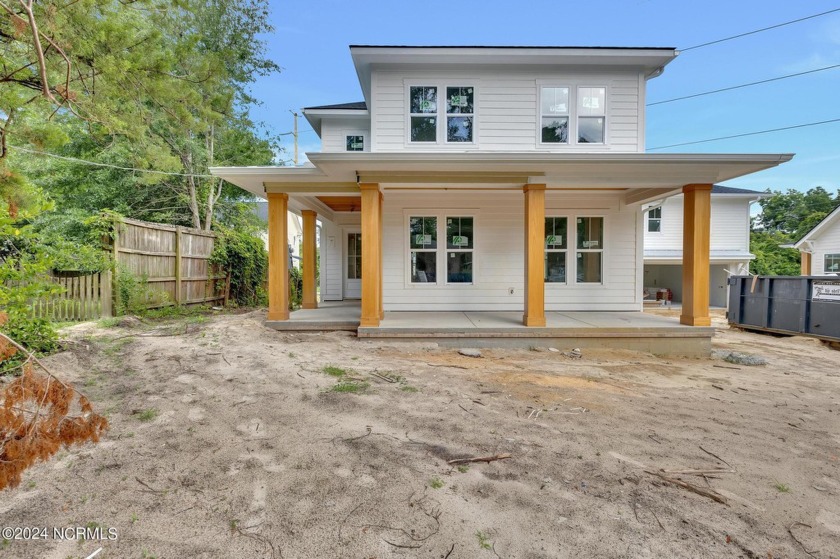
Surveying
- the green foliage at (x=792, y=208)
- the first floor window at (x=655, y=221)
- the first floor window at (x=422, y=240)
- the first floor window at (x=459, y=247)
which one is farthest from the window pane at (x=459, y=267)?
the green foliage at (x=792, y=208)

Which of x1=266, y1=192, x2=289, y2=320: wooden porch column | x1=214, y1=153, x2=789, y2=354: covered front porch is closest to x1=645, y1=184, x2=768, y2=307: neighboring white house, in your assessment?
x1=214, y1=153, x2=789, y2=354: covered front porch

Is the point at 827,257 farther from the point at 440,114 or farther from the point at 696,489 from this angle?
the point at 696,489

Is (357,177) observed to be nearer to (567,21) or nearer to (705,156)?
(705,156)

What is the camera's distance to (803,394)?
4.74 metres

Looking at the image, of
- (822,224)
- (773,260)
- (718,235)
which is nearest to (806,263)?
(822,224)

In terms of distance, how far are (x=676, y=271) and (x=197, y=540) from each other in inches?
784

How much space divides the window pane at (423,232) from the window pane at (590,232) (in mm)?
3404

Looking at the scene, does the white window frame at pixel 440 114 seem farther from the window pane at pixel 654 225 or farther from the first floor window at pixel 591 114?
the window pane at pixel 654 225

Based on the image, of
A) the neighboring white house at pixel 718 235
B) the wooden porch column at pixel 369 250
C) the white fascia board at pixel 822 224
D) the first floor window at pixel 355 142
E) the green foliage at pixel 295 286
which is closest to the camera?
the wooden porch column at pixel 369 250

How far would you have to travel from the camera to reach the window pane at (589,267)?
9.15m

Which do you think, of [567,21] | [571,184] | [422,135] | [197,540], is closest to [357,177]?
[422,135]

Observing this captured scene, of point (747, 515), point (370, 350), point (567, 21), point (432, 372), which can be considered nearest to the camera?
point (747, 515)

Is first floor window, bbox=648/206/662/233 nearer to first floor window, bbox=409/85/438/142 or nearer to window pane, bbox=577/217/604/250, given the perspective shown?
window pane, bbox=577/217/604/250

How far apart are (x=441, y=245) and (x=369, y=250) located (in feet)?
8.12
